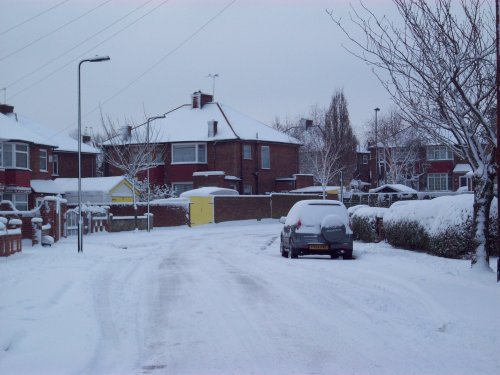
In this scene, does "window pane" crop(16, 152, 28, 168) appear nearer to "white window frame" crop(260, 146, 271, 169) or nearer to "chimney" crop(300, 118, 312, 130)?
"white window frame" crop(260, 146, 271, 169)

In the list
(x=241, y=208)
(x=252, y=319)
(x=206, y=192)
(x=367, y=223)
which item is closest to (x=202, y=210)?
(x=206, y=192)

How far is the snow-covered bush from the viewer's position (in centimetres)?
2497

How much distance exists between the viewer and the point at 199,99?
6162cm

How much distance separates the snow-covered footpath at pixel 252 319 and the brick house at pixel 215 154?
3877 centimetres

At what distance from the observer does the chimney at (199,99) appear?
61.7 meters

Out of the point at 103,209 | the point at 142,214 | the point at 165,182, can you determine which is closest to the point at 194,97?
the point at 165,182

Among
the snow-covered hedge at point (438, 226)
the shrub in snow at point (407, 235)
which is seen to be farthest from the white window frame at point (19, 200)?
the snow-covered hedge at point (438, 226)

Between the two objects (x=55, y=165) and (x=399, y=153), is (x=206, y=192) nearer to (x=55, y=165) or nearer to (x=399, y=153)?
(x=55, y=165)

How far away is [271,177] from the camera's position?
199 feet

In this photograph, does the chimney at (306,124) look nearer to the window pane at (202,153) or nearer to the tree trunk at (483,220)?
the window pane at (202,153)

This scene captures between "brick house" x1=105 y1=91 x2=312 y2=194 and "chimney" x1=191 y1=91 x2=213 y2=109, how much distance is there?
0.29 ft

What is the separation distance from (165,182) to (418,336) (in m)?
50.6

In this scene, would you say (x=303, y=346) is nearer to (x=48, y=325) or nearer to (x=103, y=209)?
(x=48, y=325)

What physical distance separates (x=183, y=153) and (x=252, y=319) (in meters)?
48.6
